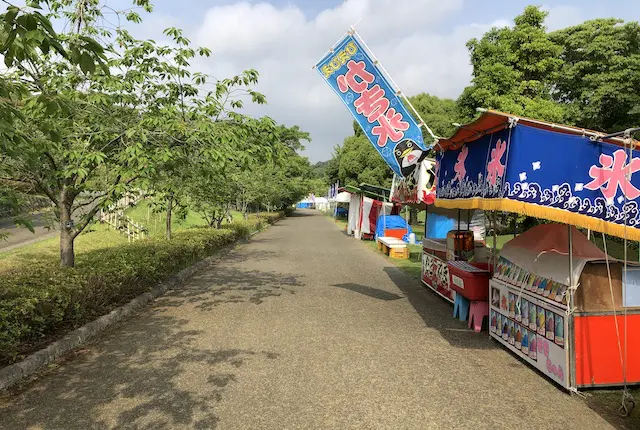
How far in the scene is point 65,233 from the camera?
24.1 feet

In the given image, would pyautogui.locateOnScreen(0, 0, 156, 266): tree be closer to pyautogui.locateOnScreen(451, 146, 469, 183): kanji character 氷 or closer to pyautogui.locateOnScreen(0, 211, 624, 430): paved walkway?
pyautogui.locateOnScreen(0, 211, 624, 430): paved walkway

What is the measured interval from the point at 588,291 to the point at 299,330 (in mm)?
3734

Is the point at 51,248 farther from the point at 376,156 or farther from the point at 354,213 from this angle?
the point at 376,156

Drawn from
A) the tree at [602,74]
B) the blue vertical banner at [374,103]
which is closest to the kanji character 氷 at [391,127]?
the blue vertical banner at [374,103]

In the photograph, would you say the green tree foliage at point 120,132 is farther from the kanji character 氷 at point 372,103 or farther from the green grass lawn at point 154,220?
the green grass lawn at point 154,220

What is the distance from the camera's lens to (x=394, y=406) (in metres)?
3.92

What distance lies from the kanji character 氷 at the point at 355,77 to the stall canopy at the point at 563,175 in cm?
337

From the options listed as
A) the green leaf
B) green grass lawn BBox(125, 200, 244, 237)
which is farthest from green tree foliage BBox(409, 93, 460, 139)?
the green leaf

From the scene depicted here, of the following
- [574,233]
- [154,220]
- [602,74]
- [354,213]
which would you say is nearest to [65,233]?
[574,233]

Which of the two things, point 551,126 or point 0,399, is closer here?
point 0,399

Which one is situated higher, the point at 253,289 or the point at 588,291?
the point at 588,291

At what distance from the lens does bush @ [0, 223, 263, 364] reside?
15.1 ft

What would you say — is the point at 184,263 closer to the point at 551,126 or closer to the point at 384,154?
the point at 384,154

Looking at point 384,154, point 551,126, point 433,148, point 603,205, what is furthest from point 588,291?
point 384,154
